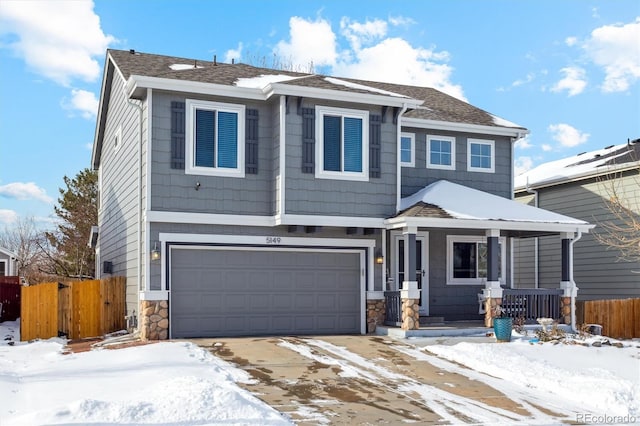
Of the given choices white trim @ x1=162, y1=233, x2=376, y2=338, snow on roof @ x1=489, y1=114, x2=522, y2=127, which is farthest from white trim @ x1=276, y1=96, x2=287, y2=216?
snow on roof @ x1=489, y1=114, x2=522, y2=127

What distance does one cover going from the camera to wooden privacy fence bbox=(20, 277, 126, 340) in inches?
627

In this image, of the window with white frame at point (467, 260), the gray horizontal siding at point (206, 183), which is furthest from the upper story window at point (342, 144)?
the window with white frame at point (467, 260)

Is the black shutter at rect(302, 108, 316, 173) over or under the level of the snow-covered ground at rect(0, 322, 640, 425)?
over

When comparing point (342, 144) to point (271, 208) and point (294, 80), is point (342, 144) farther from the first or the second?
point (271, 208)

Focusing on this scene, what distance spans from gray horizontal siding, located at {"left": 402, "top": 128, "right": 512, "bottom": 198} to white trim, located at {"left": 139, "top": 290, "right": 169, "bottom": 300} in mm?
6446

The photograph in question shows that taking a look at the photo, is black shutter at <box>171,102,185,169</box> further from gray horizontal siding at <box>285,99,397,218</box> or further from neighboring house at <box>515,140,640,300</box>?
neighboring house at <box>515,140,640,300</box>

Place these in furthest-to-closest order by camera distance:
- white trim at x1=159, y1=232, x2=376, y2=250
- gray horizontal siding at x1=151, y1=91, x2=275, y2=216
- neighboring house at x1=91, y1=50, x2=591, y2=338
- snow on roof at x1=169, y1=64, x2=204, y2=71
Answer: snow on roof at x1=169, y1=64, x2=204, y2=71 < white trim at x1=159, y1=232, x2=376, y2=250 < neighboring house at x1=91, y1=50, x2=591, y2=338 < gray horizontal siding at x1=151, y1=91, x2=275, y2=216

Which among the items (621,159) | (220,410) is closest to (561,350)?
(220,410)

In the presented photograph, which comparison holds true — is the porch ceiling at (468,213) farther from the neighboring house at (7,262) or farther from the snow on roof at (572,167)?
the neighboring house at (7,262)

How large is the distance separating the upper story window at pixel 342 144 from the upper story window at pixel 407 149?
2337 mm

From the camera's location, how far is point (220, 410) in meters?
7.72

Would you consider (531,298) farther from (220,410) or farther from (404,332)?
(220,410)

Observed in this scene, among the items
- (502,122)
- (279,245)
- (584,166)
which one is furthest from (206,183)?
(584,166)

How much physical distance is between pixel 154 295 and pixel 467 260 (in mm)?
8038
